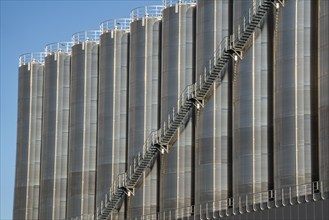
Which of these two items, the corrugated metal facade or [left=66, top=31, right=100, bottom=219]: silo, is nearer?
the corrugated metal facade

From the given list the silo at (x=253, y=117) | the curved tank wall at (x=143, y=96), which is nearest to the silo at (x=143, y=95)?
the curved tank wall at (x=143, y=96)

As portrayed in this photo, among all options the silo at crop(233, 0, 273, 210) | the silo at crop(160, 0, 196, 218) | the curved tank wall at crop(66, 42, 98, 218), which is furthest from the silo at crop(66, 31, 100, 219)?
the silo at crop(233, 0, 273, 210)

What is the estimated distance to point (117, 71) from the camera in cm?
10825

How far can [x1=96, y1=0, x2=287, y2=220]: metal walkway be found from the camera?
8900 centimetres

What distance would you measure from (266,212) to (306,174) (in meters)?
4.74

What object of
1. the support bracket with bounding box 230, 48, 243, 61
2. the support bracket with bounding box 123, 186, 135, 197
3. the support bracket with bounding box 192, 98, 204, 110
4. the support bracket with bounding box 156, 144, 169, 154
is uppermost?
the support bracket with bounding box 230, 48, 243, 61

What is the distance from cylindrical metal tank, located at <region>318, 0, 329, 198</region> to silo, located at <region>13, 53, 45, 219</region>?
45590mm

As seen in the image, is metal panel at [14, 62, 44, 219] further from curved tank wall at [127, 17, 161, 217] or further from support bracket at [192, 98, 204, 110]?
support bracket at [192, 98, 204, 110]

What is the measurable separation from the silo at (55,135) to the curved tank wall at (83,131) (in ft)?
6.78

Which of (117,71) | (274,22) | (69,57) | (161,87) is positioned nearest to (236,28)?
(274,22)

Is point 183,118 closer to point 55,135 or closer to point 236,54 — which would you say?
point 236,54

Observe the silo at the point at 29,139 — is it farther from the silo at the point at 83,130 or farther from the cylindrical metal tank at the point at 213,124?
the cylindrical metal tank at the point at 213,124

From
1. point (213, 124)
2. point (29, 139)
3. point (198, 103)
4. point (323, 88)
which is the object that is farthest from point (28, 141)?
point (323, 88)

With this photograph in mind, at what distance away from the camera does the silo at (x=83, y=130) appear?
357 ft
